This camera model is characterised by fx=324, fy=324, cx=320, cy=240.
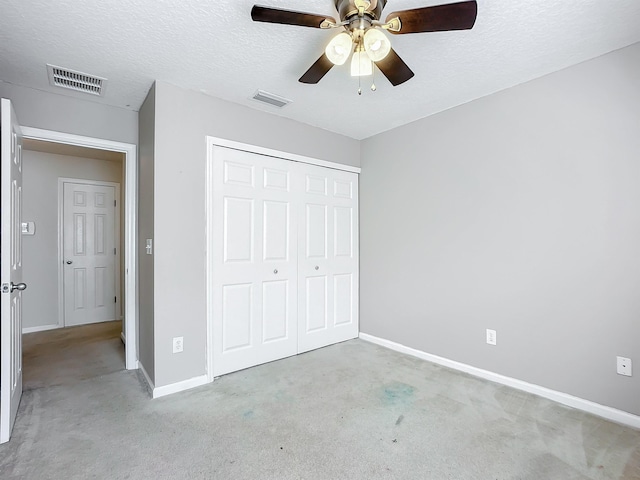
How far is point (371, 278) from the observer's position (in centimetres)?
381

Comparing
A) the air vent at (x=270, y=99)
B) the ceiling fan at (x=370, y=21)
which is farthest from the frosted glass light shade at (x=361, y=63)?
the air vent at (x=270, y=99)

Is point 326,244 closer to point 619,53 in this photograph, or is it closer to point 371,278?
point 371,278

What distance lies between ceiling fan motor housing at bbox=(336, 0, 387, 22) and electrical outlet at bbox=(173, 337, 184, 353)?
97.0 inches

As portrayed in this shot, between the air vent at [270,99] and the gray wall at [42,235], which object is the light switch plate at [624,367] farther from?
the gray wall at [42,235]

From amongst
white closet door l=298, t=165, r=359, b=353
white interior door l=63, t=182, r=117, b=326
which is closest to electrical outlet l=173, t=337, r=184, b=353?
white closet door l=298, t=165, r=359, b=353

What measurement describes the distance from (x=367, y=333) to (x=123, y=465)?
2666 mm

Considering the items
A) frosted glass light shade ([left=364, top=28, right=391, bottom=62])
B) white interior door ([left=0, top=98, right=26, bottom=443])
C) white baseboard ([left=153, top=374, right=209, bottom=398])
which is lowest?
white baseboard ([left=153, top=374, right=209, bottom=398])

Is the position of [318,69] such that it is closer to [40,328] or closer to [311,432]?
[311,432]

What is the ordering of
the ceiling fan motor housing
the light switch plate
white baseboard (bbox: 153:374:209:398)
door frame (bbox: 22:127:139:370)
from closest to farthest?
the ceiling fan motor housing → the light switch plate → white baseboard (bbox: 153:374:209:398) → door frame (bbox: 22:127:139:370)

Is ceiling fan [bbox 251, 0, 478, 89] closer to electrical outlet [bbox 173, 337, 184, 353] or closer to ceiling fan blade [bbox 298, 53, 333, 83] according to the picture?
ceiling fan blade [bbox 298, 53, 333, 83]

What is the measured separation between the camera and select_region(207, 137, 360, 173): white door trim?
2.81 meters

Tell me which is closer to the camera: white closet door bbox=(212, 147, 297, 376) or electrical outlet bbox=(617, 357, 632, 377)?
electrical outlet bbox=(617, 357, 632, 377)

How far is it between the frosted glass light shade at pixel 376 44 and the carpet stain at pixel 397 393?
2.25m

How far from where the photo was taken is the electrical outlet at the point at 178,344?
2.57 meters
